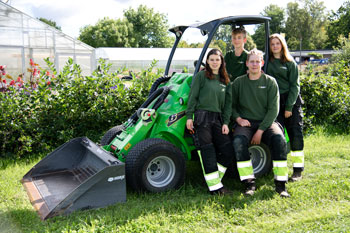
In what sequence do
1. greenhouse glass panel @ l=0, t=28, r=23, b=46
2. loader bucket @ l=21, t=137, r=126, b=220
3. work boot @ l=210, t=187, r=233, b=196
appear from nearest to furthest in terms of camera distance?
loader bucket @ l=21, t=137, r=126, b=220 < work boot @ l=210, t=187, r=233, b=196 < greenhouse glass panel @ l=0, t=28, r=23, b=46

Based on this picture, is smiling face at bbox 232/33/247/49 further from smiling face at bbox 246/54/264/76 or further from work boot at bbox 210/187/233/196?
work boot at bbox 210/187/233/196

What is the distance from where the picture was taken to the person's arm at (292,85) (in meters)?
4.81

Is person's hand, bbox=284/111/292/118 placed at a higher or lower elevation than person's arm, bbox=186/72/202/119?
lower

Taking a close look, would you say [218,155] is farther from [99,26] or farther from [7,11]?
[99,26]

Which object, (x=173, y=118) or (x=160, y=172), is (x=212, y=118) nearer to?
(x=173, y=118)

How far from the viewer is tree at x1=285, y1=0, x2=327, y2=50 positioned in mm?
55781

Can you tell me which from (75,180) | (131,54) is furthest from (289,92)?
(131,54)

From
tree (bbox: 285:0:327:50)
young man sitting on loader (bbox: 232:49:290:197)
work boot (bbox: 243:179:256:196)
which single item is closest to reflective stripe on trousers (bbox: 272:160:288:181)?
young man sitting on loader (bbox: 232:49:290:197)

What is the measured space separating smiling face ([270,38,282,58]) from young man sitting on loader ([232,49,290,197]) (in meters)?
Result: 0.57

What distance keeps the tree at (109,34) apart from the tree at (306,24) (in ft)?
85.0

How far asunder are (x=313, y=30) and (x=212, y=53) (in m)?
58.7

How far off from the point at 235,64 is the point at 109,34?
44.9m

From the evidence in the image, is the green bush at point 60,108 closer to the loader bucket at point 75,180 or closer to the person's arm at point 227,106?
the loader bucket at point 75,180

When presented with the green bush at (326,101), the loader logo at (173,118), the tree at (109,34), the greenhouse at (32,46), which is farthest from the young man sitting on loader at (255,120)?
the tree at (109,34)
